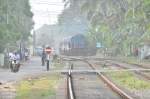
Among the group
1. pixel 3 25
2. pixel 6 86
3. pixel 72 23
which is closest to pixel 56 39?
pixel 72 23

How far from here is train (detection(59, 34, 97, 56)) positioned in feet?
283

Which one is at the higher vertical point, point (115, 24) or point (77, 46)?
point (115, 24)

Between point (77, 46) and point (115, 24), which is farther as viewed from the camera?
point (77, 46)

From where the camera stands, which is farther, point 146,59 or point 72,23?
point 72,23

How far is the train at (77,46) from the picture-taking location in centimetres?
8638

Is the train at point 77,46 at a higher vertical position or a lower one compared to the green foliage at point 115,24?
lower

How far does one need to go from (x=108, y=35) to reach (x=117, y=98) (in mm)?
69029

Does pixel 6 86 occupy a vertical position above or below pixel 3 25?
below

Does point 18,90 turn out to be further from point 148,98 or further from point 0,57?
point 0,57

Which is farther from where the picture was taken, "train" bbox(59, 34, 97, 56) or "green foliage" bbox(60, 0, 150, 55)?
"train" bbox(59, 34, 97, 56)

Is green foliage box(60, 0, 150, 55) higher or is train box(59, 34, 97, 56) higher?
green foliage box(60, 0, 150, 55)

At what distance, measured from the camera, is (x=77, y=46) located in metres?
88.1

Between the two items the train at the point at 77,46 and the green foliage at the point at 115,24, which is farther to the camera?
the train at the point at 77,46

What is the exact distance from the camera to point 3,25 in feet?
149
